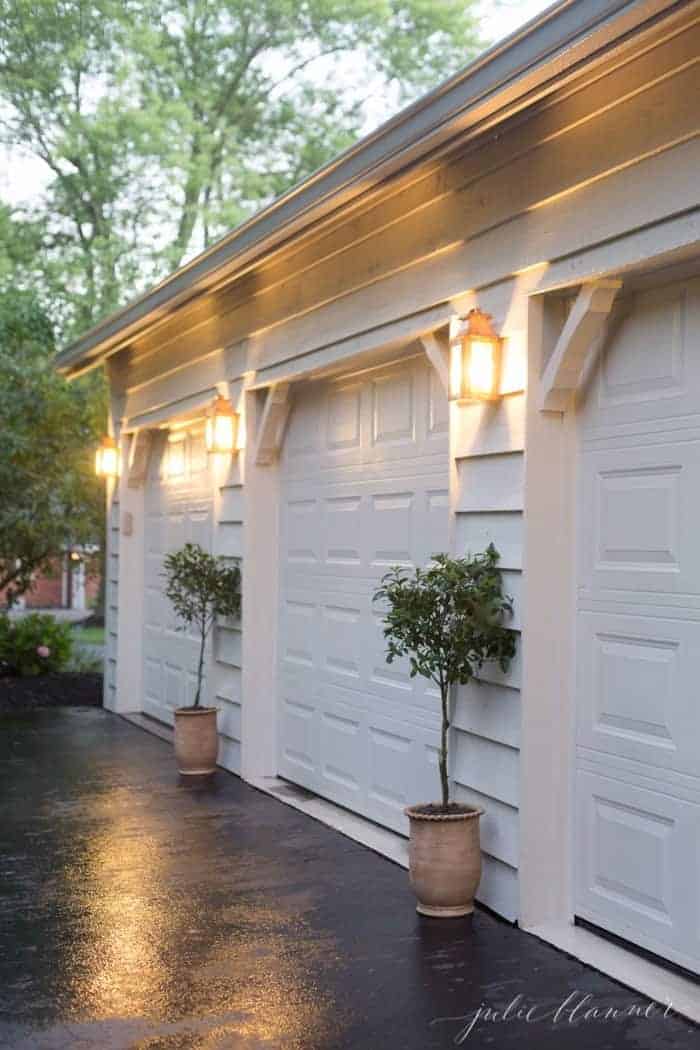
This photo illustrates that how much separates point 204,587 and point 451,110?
4208 mm

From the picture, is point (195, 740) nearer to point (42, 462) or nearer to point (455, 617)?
point (455, 617)

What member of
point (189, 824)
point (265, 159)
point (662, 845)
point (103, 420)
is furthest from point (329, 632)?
point (265, 159)

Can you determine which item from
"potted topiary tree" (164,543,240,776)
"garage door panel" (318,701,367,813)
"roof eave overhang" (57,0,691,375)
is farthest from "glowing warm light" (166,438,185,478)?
"garage door panel" (318,701,367,813)

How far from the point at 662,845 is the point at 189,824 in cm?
290

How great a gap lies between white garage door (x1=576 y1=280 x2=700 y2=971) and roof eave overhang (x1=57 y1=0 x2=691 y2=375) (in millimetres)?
849

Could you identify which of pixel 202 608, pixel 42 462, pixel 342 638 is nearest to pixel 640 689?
pixel 342 638

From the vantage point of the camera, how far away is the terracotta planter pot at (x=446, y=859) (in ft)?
15.6

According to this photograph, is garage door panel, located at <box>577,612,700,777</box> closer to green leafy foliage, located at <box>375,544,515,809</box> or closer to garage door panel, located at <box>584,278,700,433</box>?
green leafy foliage, located at <box>375,544,515,809</box>

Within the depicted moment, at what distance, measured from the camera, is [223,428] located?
7773 millimetres

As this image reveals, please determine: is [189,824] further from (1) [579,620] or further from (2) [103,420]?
(2) [103,420]

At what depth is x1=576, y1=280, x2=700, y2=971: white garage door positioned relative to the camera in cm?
410

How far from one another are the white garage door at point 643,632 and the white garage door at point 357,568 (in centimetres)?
122

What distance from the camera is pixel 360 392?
6.58m

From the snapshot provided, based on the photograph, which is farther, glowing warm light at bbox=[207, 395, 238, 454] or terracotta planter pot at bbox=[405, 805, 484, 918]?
glowing warm light at bbox=[207, 395, 238, 454]
